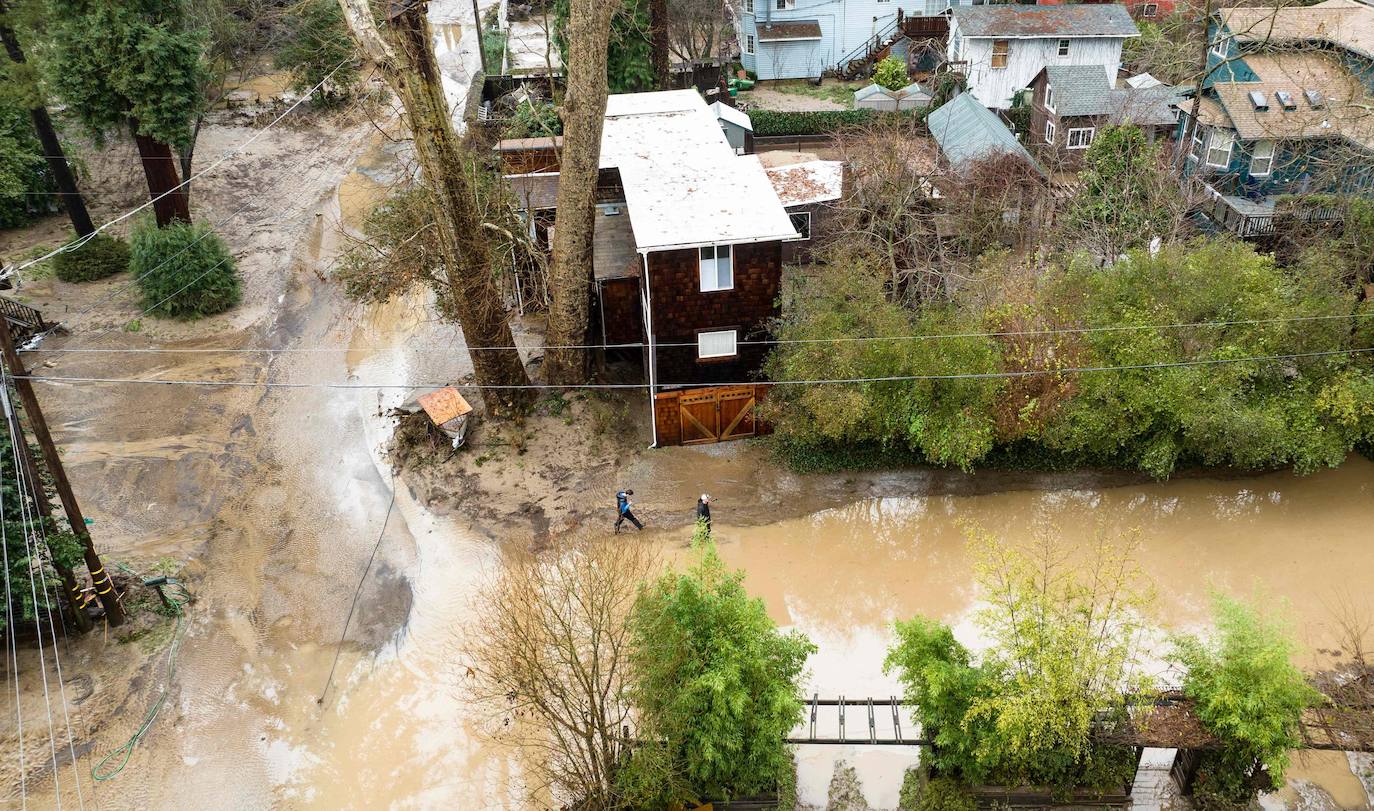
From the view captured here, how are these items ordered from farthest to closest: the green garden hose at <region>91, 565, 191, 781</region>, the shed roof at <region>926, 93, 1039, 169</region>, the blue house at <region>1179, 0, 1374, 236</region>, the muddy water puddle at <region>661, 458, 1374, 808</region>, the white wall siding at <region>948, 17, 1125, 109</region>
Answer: the white wall siding at <region>948, 17, 1125, 109</region> < the shed roof at <region>926, 93, 1039, 169</region> < the blue house at <region>1179, 0, 1374, 236</region> < the muddy water puddle at <region>661, 458, 1374, 808</region> < the green garden hose at <region>91, 565, 191, 781</region>

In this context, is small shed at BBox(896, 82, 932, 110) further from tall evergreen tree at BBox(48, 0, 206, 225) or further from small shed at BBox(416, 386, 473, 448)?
tall evergreen tree at BBox(48, 0, 206, 225)

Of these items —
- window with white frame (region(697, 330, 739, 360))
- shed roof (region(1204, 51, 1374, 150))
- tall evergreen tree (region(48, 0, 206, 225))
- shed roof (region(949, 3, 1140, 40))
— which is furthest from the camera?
shed roof (region(949, 3, 1140, 40))

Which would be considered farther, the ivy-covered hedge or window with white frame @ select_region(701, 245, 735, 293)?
the ivy-covered hedge

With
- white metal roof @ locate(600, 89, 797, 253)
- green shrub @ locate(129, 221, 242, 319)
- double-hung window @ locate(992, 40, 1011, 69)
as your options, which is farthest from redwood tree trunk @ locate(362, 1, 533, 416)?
double-hung window @ locate(992, 40, 1011, 69)

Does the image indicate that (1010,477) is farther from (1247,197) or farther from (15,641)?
(15,641)

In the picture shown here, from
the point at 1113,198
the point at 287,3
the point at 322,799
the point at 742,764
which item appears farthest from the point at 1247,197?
the point at 287,3

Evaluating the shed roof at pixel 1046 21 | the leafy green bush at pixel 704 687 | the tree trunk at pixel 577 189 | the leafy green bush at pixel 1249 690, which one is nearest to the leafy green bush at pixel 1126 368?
the tree trunk at pixel 577 189
